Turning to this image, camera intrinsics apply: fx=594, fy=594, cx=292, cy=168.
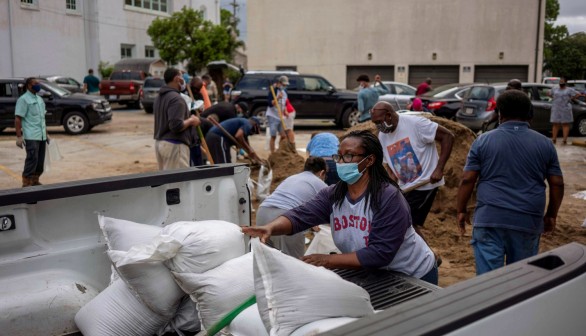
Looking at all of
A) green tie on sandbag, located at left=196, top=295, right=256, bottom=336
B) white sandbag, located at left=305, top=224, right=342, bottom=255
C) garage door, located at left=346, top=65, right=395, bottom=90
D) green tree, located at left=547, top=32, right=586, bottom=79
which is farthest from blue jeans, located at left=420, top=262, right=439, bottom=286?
green tree, located at left=547, top=32, right=586, bottom=79

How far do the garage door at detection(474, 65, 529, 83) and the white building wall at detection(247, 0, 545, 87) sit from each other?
42 centimetres

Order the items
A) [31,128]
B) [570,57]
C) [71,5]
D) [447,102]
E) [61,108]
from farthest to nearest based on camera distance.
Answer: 1. [570,57]
2. [71,5]
3. [61,108]
4. [447,102]
5. [31,128]

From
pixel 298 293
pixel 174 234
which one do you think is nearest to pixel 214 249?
pixel 174 234

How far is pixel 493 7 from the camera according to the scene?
108 ft

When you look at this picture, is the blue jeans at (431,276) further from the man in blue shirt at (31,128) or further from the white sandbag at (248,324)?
the man in blue shirt at (31,128)

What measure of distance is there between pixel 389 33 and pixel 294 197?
31.4m

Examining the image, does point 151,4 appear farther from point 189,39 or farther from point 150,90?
point 150,90

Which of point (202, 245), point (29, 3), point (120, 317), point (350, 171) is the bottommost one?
point (120, 317)

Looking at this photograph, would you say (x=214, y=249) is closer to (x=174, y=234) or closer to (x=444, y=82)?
(x=174, y=234)

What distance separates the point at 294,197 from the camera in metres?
4.35

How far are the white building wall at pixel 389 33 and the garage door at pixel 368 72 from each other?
328mm

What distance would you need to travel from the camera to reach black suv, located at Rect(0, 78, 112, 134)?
1652 centimetres

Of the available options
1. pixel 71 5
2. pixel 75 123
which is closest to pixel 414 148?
pixel 75 123

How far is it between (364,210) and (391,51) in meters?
32.4
